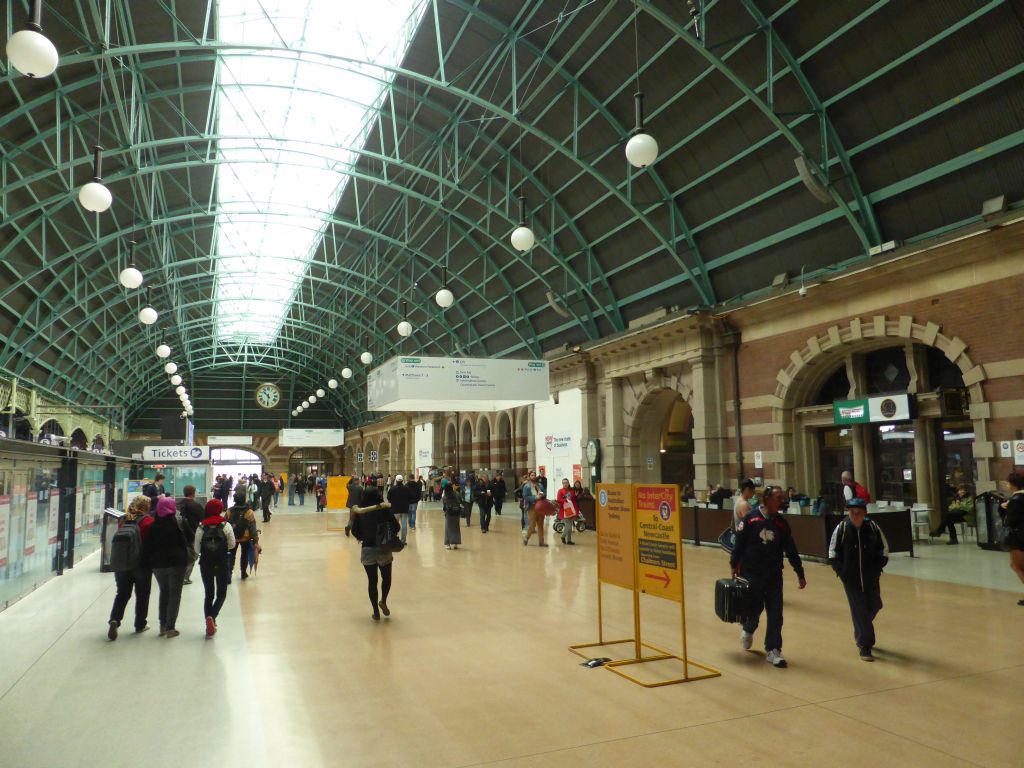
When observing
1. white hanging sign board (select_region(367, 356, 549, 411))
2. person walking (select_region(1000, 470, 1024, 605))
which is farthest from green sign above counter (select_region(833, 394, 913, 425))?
white hanging sign board (select_region(367, 356, 549, 411))

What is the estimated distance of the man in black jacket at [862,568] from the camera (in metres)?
6.60

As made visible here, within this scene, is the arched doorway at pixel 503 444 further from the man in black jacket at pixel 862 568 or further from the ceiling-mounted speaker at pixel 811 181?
the man in black jacket at pixel 862 568

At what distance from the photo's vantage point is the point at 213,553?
808 cm

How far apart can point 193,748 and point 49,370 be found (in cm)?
3720

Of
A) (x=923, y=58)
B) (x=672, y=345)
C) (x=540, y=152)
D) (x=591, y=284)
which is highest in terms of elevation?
(x=540, y=152)

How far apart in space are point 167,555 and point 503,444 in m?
27.1

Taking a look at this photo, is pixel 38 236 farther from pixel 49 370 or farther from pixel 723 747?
pixel 723 747

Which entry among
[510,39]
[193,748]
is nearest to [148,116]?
[510,39]

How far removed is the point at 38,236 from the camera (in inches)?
999

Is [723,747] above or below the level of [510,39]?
below

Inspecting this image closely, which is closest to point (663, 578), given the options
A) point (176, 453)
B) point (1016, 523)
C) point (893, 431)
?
point (1016, 523)

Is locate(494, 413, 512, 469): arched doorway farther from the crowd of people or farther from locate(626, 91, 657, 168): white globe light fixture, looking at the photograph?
the crowd of people

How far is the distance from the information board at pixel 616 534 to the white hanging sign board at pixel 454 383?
12807 millimetres

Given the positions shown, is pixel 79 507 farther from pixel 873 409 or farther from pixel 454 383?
pixel 873 409
